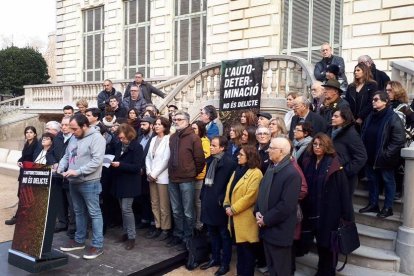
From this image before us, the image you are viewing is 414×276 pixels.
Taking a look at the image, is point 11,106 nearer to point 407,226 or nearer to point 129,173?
point 129,173

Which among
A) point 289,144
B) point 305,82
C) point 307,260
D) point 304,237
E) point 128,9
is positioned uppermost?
point 128,9

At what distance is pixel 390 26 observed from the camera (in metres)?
9.85

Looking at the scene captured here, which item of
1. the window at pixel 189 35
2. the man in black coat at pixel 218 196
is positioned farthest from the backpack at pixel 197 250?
the window at pixel 189 35

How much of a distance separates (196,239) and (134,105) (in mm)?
4125

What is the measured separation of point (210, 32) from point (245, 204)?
10.6 m

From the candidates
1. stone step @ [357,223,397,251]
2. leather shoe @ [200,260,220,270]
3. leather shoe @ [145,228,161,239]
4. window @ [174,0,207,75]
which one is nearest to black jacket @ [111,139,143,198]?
leather shoe @ [145,228,161,239]

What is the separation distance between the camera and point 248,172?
4.48 m

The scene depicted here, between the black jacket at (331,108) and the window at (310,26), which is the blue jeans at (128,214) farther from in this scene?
the window at (310,26)

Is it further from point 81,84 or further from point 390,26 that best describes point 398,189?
point 81,84

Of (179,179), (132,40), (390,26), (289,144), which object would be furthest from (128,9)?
(289,144)

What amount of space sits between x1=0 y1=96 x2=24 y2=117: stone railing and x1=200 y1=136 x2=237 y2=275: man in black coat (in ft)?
51.8

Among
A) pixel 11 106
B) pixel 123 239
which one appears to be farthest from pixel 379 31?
pixel 11 106

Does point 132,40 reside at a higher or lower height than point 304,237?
higher

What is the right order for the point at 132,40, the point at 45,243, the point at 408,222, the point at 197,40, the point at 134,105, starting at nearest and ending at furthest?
the point at 408,222 → the point at 45,243 → the point at 134,105 → the point at 197,40 → the point at 132,40
